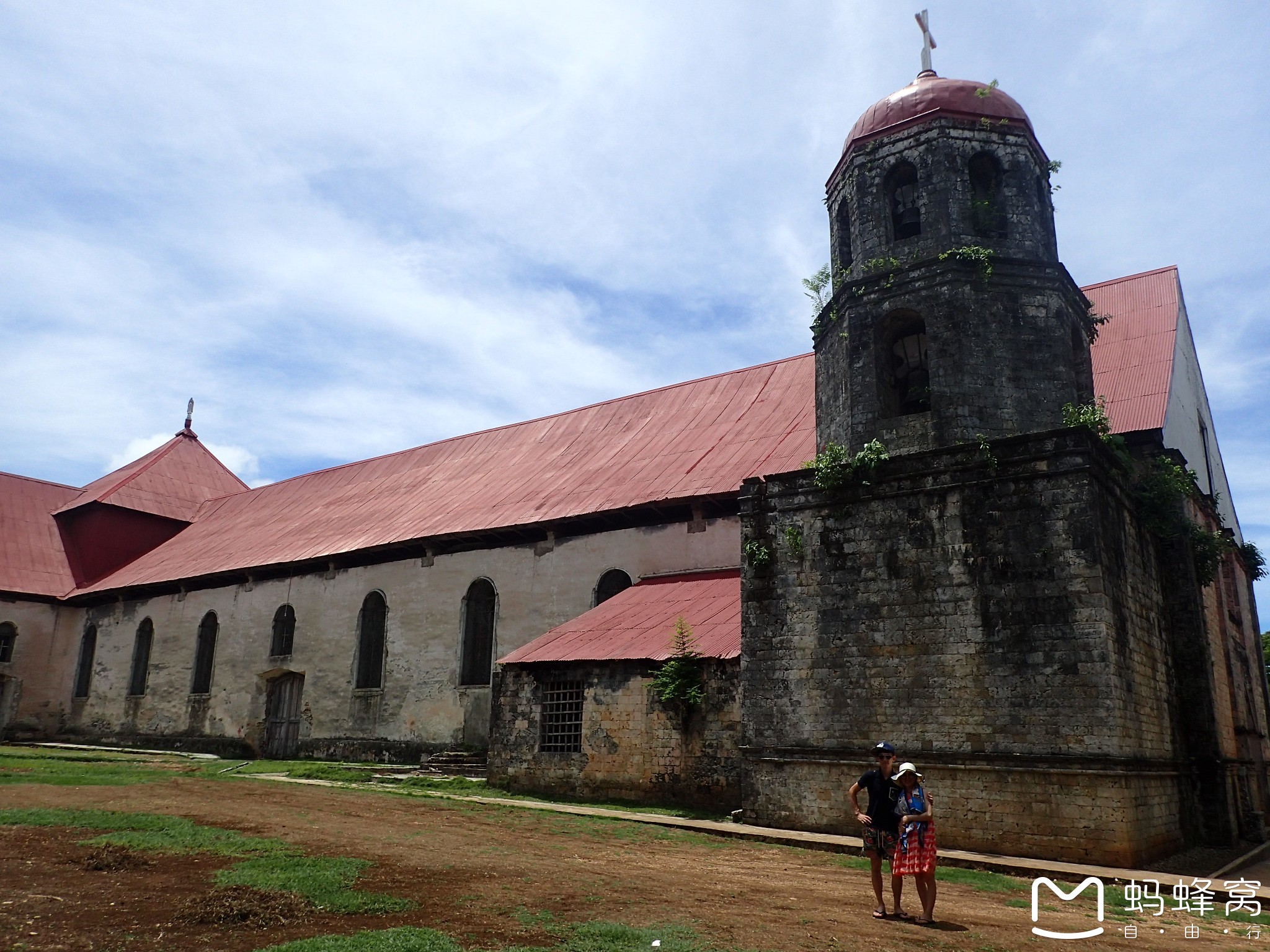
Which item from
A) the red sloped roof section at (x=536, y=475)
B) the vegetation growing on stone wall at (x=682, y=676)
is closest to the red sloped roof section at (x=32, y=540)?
the red sloped roof section at (x=536, y=475)

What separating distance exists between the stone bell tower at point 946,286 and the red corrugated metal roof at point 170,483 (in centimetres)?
2849

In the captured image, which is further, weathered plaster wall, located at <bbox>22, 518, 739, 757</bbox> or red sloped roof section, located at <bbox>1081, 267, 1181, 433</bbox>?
→ weathered plaster wall, located at <bbox>22, 518, 739, 757</bbox>

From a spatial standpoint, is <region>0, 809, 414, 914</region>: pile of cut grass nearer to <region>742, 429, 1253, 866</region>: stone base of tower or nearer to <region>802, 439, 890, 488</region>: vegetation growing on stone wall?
<region>742, 429, 1253, 866</region>: stone base of tower

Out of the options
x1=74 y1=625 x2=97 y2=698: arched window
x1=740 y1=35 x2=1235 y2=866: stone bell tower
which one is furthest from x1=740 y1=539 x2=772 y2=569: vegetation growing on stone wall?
x1=74 y1=625 x2=97 y2=698: arched window

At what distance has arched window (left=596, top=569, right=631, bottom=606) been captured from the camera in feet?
62.3

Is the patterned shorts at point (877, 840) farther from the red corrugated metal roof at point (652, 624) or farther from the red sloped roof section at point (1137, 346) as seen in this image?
the red sloped roof section at point (1137, 346)

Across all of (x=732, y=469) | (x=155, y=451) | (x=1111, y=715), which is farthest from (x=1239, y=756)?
(x=155, y=451)

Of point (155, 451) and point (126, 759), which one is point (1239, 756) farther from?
point (155, 451)

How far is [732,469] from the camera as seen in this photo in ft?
60.2

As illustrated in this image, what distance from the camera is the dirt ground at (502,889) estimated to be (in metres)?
5.76

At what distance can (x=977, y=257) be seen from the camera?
12609 millimetres

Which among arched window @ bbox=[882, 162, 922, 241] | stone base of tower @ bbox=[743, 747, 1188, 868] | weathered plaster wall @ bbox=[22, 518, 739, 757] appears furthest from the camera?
weathered plaster wall @ bbox=[22, 518, 739, 757]

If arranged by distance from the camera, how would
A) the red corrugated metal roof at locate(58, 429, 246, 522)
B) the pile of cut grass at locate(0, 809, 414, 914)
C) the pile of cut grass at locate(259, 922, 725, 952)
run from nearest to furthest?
the pile of cut grass at locate(259, 922, 725, 952) < the pile of cut grass at locate(0, 809, 414, 914) < the red corrugated metal roof at locate(58, 429, 246, 522)

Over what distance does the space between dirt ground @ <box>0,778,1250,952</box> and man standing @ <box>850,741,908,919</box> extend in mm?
246
